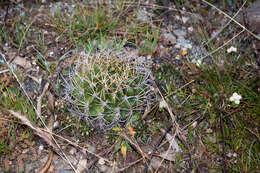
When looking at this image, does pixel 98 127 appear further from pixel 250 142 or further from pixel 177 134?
pixel 250 142

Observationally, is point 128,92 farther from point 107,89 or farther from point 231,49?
point 231,49

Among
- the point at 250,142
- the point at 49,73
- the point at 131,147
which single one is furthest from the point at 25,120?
the point at 250,142

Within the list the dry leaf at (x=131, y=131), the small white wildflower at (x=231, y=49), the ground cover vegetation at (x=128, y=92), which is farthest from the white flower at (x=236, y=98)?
the dry leaf at (x=131, y=131)

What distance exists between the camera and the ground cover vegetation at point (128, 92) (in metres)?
2.19

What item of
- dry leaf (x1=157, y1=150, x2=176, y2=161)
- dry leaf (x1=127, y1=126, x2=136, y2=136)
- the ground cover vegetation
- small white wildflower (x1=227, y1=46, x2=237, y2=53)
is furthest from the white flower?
dry leaf (x1=127, y1=126, x2=136, y2=136)

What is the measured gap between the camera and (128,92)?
83.7 inches

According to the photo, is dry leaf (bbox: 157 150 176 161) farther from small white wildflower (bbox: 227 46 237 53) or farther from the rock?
the rock

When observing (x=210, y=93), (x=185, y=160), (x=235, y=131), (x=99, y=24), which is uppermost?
(x=99, y=24)

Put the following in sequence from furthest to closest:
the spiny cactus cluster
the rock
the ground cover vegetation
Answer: the rock → the ground cover vegetation → the spiny cactus cluster

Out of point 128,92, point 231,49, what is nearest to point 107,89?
point 128,92

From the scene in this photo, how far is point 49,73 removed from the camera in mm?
2717

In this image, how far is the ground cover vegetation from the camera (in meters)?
2.19

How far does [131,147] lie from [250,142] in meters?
0.98

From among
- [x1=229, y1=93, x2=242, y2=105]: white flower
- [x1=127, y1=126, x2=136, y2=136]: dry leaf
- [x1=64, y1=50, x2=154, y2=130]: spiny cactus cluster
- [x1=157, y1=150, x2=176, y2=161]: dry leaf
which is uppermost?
[x1=64, y1=50, x2=154, y2=130]: spiny cactus cluster
